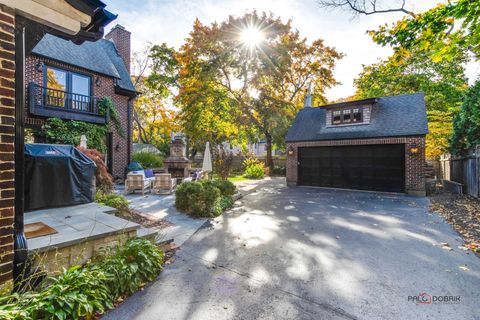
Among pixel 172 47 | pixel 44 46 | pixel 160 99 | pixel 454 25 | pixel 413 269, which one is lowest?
pixel 413 269

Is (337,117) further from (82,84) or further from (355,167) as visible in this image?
(82,84)

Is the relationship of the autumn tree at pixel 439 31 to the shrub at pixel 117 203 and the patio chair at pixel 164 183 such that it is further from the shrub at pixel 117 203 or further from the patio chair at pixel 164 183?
the patio chair at pixel 164 183

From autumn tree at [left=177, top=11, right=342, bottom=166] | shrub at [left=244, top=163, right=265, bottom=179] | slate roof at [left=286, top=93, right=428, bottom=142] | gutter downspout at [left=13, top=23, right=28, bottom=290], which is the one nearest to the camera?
gutter downspout at [left=13, top=23, right=28, bottom=290]

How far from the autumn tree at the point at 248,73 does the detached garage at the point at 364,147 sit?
15.0ft

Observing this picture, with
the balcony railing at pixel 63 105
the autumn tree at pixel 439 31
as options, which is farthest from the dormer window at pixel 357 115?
the balcony railing at pixel 63 105

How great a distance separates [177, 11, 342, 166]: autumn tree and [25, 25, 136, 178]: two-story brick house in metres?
3.93

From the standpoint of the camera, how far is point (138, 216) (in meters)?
6.34

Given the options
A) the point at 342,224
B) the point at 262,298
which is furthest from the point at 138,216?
the point at 342,224

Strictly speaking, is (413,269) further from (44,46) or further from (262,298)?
(44,46)

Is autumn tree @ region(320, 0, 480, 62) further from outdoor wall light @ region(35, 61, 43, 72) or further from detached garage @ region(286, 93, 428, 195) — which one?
outdoor wall light @ region(35, 61, 43, 72)

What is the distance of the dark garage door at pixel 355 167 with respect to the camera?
1096cm

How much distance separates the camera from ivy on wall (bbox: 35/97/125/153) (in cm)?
1026

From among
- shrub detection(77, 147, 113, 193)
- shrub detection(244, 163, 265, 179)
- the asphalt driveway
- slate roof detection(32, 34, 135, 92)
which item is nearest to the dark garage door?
shrub detection(244, 163, 265, 179)

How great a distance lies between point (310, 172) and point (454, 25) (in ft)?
30.3
